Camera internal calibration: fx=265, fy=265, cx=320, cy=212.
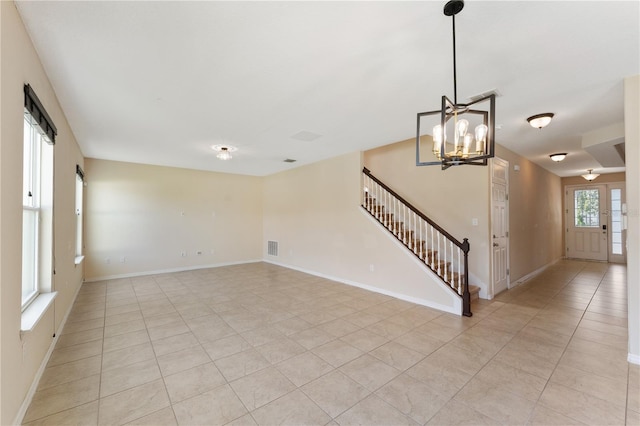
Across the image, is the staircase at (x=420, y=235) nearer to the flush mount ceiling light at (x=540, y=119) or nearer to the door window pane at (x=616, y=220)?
the flush mount ceiling light at (x=540, y=119)

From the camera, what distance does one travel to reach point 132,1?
5.35 feet

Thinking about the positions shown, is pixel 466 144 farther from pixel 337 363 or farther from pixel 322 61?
pixel 337 363

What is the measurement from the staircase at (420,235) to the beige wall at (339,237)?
157 millimetres

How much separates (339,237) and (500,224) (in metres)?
3.02

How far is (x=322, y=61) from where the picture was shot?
2.25 m

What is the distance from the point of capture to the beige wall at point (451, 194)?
14.6 ft

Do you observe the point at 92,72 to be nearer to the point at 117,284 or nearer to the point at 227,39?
the point at 227,39

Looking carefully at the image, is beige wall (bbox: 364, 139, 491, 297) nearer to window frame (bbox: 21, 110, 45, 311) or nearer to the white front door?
the white front door

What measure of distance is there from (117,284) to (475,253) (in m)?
7.04

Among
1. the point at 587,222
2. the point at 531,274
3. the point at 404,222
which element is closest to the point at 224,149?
the point at 404,222

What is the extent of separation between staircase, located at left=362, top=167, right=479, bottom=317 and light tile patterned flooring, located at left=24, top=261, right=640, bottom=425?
0.59 meters

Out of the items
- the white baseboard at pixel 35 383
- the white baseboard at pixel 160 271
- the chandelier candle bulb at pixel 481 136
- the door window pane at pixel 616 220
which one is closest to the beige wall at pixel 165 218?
the white baseboard at pixel 160 271

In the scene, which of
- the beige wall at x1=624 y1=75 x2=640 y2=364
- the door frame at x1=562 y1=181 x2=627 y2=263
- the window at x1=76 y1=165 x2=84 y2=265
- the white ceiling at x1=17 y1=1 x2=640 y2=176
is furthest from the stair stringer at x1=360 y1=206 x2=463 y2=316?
the door frame at x1=562 y1=181 x2=627 y2=263

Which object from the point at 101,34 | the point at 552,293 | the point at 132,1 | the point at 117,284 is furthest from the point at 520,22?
the point at 117,284
